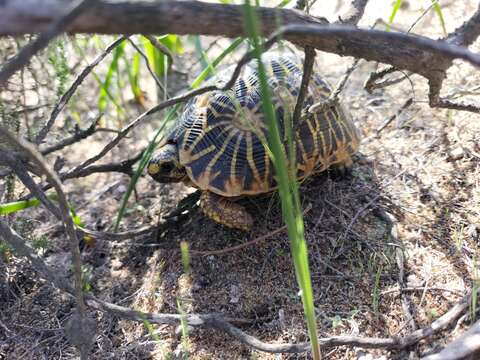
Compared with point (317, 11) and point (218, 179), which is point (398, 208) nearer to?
point (218, 179)

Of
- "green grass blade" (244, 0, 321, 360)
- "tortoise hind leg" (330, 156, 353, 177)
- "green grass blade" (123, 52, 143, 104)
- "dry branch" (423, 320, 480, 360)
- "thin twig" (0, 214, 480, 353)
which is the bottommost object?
"dry branch" (423, 320, 480, 360)

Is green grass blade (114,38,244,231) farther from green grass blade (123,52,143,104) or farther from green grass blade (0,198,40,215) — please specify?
green grass blade (123,52,143,104)

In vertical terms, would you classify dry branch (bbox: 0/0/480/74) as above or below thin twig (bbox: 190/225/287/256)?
above

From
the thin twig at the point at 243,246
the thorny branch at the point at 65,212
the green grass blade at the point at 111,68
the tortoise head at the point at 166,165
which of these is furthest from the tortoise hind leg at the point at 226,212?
the green grass blade at the point at 111,68

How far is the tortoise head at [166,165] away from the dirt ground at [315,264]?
0.24 meters

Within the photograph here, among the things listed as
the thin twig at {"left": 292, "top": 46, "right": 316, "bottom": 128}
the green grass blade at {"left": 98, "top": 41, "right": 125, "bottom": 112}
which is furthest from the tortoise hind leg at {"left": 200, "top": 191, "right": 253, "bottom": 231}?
the green grass blade at {"left": 98, "top": 41, "right": 125, "bottom": 112}

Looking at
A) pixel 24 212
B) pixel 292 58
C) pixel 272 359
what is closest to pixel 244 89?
pixel 292 58

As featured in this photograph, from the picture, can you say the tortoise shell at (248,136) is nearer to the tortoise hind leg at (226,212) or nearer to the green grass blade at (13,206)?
the tortoise hind leg at (226,212)

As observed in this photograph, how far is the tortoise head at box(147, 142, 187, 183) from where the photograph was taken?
2.27 meters

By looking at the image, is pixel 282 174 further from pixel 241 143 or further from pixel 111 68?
pixel 111 68

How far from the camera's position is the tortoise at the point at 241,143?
2172 mm

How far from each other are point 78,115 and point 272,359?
2335mm

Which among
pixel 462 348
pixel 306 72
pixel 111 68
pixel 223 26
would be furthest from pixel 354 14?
pixel 111 68

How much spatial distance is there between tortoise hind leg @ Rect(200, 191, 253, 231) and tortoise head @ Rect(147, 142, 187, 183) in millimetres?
204
